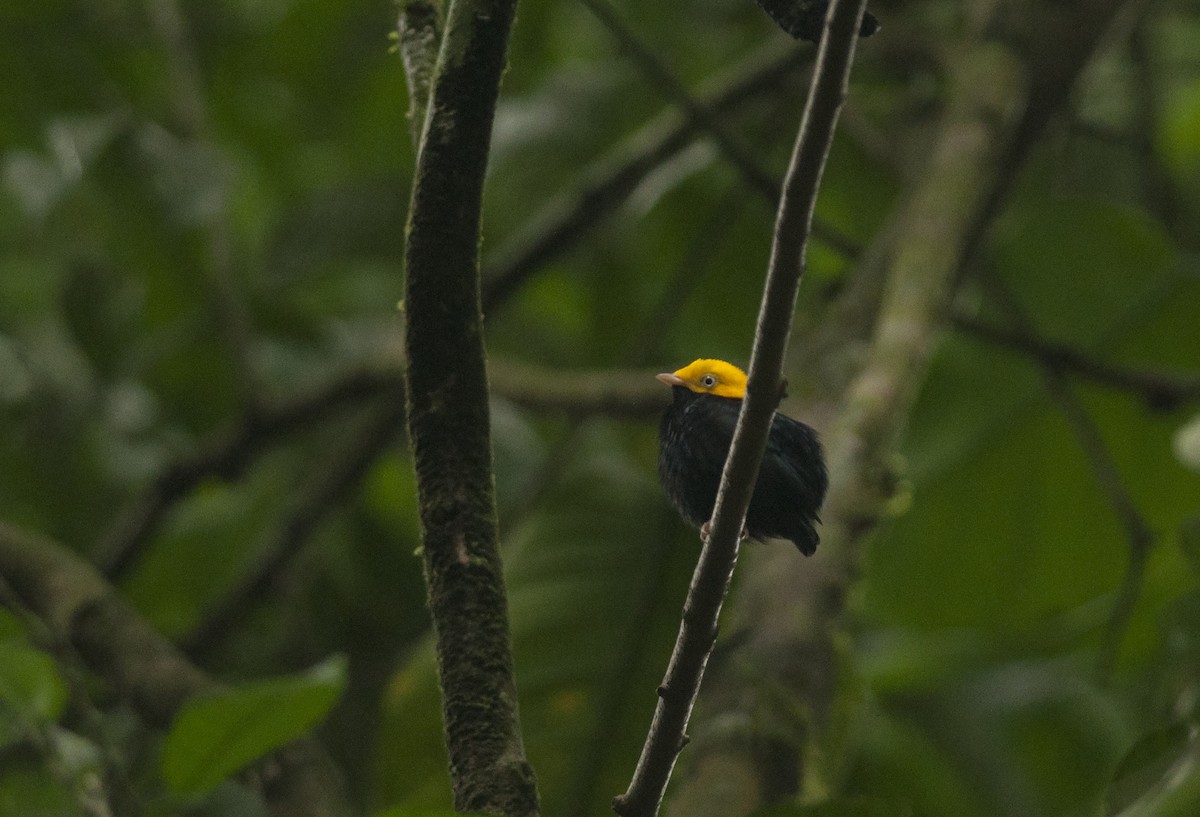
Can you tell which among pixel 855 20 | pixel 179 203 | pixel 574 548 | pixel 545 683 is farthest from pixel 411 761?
pixel 855 20

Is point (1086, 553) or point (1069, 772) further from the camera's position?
point (1069, 772)

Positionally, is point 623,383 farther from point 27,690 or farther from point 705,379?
point 705,379

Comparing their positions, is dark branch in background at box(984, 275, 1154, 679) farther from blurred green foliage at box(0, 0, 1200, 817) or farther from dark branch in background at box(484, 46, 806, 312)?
dark branch in background at box(484, 46, 806, 312)

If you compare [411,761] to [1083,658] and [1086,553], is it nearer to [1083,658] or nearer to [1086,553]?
[1086,553]

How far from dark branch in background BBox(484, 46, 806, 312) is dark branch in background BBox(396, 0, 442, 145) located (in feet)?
6.14

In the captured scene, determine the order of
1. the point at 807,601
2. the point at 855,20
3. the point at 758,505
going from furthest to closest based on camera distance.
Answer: the point at 807,601, the point at 758,505, the point at 855,20

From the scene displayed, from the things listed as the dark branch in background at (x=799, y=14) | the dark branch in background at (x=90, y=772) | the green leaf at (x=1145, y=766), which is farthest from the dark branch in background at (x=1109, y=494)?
the dark branch in background at (x=799, y=14)

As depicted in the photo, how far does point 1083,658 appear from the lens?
325 cm

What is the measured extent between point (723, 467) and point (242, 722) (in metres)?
0.67

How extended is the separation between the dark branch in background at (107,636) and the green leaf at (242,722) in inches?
19.2

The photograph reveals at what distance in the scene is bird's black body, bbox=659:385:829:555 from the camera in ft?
2.64

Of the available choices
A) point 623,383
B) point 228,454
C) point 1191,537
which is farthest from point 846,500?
point 228,454

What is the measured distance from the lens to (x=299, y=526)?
284cm

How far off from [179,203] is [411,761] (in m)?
1.22
